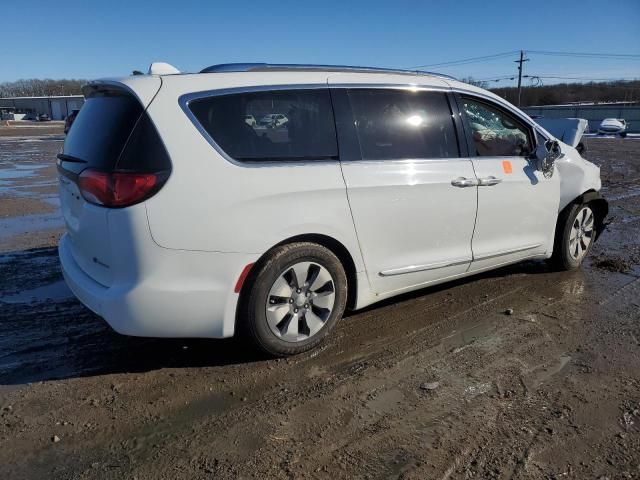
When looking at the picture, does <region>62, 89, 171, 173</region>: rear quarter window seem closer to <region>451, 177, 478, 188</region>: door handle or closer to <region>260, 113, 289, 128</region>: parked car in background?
<region>260, 113, 289, 128</region>: parked car in background

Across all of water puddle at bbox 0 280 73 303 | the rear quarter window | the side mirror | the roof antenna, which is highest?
the roof antenna

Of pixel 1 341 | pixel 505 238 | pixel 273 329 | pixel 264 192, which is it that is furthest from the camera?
pixel 505 238

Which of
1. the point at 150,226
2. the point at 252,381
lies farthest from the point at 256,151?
the point at 252,381

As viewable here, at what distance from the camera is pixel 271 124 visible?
11.0ft

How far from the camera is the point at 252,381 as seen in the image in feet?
10.6

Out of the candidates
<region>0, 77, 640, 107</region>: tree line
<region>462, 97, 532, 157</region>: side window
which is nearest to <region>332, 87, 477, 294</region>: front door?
<region>462, 97, 532, 157</region>: side window

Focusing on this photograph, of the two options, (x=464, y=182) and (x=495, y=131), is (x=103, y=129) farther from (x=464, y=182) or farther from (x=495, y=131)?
(x=495, y=131)

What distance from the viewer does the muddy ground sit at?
2504 mm

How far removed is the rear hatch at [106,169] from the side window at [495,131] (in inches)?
104

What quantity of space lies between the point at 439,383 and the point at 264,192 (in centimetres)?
159

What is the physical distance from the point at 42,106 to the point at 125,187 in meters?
128

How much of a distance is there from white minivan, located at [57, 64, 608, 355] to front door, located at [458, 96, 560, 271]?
0.02m

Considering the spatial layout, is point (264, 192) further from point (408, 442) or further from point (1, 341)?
point (1, 341)

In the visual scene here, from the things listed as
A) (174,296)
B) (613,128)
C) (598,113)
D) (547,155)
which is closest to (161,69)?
(174,296)
